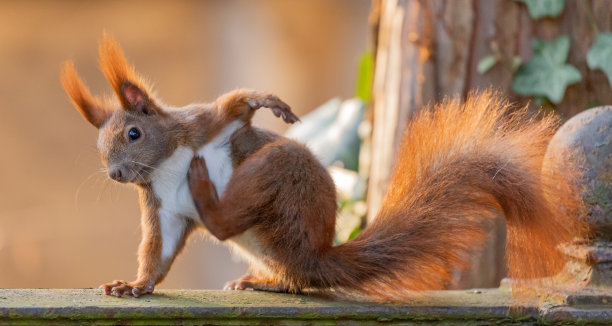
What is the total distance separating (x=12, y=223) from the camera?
4941mm

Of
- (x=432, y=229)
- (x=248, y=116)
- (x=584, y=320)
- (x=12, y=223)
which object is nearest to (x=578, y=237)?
(x=584, y=320)

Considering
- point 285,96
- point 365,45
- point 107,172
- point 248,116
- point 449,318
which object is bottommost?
point 449,318

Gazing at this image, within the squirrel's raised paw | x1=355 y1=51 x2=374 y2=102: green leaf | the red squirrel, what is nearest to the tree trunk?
x1=355 y1=51 x2=374 y2=102: green leaf

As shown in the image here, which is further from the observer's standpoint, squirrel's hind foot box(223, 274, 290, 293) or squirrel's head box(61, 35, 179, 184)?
squirrel's hind foot box(223, 274, 290, 293)

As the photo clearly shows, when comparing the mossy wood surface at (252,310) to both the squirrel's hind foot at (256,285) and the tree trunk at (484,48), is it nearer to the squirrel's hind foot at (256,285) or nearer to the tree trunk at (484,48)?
the squirrel's hind foot at (256,285)

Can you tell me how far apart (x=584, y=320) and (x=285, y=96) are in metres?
3.44

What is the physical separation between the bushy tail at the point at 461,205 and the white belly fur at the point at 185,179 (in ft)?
0.80

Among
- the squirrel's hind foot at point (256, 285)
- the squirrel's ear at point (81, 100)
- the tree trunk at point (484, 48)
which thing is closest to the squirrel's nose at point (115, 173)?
the squirrel's ear at point (81, 100)

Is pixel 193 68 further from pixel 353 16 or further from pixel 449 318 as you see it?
pixel 449 318

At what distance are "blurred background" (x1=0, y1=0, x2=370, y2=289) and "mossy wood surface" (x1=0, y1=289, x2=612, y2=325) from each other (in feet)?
10.2

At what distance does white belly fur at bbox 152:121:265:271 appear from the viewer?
1601 mm

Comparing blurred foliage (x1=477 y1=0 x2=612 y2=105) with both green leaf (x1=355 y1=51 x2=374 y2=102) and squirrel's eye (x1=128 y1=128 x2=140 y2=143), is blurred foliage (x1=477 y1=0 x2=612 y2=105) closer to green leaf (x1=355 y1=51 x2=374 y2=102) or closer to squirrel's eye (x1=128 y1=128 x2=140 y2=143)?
green leaf (x1=355 y1=51 x2=374 y2=102)

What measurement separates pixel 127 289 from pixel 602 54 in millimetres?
1483

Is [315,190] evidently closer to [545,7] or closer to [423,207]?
[423,207]
